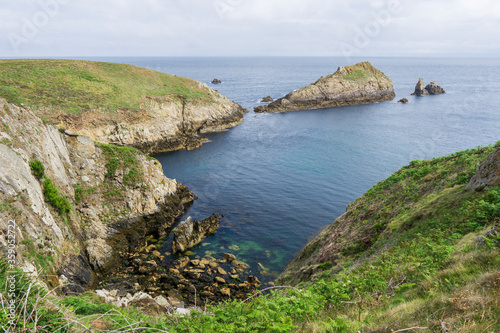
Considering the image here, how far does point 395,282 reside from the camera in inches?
364

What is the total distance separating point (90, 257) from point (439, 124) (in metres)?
85.5

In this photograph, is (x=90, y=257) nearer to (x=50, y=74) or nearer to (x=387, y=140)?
(x=50, y=74)

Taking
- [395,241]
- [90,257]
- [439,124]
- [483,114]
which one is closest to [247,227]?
[90,257]

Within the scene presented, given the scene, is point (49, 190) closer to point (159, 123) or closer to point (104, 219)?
point (104, 219)

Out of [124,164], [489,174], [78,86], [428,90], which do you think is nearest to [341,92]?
[428,90]

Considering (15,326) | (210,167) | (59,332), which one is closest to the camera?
(15,326)

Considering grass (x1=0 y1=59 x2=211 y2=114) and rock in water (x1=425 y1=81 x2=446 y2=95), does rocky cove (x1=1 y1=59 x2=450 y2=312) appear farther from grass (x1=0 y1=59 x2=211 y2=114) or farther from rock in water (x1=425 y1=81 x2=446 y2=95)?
A: rock in water (x1=425 y1=81 x2=446 y2=95)

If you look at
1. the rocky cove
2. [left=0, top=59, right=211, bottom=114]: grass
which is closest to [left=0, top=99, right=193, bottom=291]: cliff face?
the rocky cove

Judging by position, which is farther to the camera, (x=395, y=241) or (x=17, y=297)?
(x=395, y=241)

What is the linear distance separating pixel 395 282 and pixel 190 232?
22.6 meters

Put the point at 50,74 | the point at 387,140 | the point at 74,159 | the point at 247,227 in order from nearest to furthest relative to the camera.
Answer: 1. the point at 74,159
2. the point at 247,227
3. the point at 50,74
4. the point at 387,140

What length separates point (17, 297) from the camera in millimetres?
5797

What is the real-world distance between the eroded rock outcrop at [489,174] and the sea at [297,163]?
1733 cm

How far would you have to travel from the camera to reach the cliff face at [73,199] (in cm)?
1717
